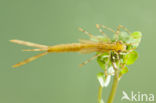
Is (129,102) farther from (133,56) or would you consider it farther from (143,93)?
(133,56)

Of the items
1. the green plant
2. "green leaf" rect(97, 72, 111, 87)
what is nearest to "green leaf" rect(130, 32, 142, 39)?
the green plant

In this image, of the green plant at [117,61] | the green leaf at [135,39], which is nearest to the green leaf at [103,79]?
the green plant at [117,61]

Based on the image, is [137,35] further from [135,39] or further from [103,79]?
[103,79]

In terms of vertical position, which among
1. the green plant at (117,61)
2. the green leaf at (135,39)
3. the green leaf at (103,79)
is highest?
the green leaf at (135,39)

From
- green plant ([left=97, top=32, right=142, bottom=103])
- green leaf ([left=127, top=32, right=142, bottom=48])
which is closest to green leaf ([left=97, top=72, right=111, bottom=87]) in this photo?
green plant ([left=97, top=32, right=142, bottom=103])

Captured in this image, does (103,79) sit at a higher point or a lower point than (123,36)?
lower

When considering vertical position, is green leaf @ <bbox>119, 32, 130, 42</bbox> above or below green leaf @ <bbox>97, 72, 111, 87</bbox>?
above

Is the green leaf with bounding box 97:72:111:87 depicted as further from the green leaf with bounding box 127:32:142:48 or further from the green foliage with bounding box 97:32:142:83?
the green leaf with bounding box 127:32:142:48

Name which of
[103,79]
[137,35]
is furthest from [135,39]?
[103,79]

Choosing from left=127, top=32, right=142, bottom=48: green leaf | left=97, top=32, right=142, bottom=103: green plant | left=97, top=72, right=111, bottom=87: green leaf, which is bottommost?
left=97, top=72, right=111, bottom=87: green leaf

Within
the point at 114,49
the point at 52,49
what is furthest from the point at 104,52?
the point at 52,49

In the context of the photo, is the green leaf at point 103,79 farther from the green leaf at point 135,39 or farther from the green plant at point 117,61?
the green leaf at point 135,39

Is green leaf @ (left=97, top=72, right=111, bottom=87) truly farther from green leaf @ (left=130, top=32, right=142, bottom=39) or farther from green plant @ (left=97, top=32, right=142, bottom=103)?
green leaf @ (left=130, top=32, right=142, bottom=39)
